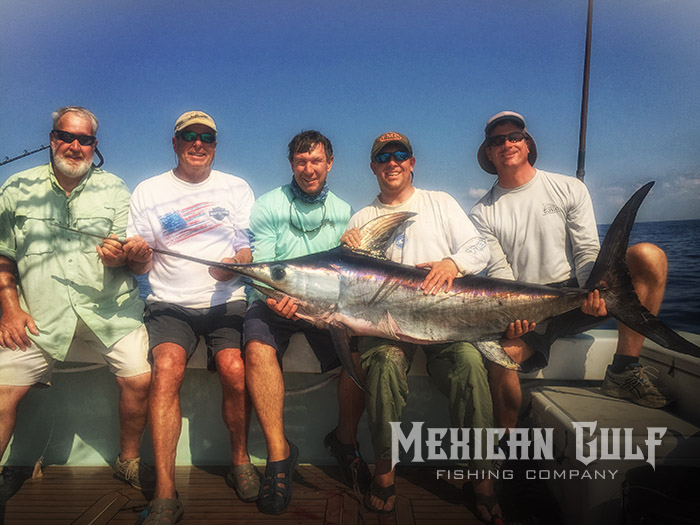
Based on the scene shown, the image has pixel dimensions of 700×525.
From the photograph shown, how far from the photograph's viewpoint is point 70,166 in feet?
8.45

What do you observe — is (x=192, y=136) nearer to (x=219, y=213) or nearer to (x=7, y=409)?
(x=219, y=213)

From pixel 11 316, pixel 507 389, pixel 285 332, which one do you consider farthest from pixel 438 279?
pixel 11 316

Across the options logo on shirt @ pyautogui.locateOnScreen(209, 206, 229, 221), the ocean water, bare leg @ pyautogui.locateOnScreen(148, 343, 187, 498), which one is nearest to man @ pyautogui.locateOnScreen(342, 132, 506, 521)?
logo on shirt @ pyautogui.locateOnScreen(209, 206, 229, 221)

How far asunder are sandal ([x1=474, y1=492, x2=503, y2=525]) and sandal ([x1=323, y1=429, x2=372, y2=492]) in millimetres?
559

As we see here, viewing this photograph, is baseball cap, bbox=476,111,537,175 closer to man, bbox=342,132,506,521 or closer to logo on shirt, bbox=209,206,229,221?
man, bbox=342,132,506,521

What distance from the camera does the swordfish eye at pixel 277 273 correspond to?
Answer: 7.60 feet

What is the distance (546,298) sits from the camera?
229cm

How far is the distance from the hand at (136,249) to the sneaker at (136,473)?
42.9 inches

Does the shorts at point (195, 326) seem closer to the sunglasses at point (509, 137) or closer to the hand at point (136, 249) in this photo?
the hand at point (136, 249)

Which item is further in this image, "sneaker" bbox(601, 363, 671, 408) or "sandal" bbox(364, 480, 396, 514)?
"sneaker" bbox(601, 363, 671, 408)

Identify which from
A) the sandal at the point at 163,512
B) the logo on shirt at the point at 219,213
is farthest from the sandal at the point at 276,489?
the logo on shirt at the point at 219,213

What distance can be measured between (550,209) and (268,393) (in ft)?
6.37

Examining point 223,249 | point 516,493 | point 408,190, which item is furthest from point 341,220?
point 516,493

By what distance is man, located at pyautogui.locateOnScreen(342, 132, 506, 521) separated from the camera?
2143 millimetres
